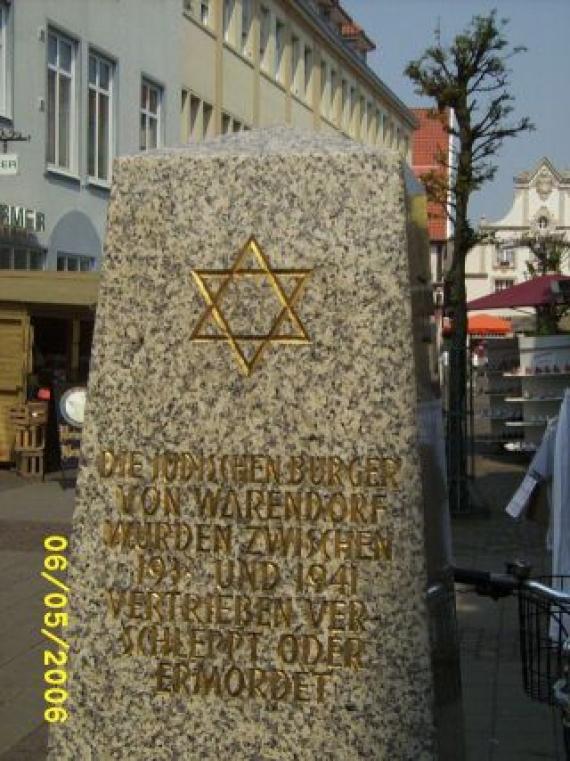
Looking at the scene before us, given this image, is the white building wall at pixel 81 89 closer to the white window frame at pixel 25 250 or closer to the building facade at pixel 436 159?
the white window frame at pixel 25 250

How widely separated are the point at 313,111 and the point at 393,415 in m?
42.4

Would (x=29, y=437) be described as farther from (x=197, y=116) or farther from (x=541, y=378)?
(x=197, y=116)

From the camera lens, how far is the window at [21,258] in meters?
20.8

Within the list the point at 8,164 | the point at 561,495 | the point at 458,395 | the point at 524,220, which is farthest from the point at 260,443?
the point at 524,220

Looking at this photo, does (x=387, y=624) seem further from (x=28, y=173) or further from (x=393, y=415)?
(x=28, y=173)

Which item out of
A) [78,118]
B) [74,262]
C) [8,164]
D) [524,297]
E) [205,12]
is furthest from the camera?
[205,12]

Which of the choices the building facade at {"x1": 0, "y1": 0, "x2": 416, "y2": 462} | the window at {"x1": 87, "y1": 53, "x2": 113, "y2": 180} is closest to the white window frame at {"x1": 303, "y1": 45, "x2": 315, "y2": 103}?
the building facade at {"x1": 0, "y1": 0, "x2": 416, "y2": 462}

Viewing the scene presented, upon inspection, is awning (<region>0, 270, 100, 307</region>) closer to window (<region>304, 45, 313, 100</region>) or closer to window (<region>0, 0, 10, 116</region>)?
window (<region>0, 0, 10, 116</region>)

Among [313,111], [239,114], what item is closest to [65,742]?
[239,114]

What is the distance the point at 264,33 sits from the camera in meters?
38.1

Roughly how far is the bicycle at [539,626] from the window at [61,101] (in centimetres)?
1938

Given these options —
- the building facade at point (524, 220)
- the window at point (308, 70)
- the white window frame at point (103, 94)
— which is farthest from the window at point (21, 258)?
the building facade at point (524, 220)

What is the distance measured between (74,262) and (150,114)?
5.19m

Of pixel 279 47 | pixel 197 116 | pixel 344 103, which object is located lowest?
pixel 197 116
